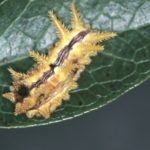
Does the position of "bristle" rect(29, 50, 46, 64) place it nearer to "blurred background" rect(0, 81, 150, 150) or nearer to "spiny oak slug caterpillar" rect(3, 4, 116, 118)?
"spiny oak slug caterpillar" rect(3, 4, 116, 118)

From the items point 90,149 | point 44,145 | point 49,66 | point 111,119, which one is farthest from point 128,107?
point 49,66

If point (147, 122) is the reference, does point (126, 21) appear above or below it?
above

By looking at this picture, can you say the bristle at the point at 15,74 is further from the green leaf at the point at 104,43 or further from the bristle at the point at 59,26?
the bristle at the point at 59,26

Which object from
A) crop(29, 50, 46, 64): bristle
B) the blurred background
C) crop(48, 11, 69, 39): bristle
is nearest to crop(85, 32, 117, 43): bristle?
crop(48, 11, 69, 39): bristle

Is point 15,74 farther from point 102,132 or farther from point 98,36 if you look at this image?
point 102,132

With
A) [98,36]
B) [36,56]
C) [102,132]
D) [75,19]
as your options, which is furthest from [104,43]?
[102,132]

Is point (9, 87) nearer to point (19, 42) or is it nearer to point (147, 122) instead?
point (19, 42)

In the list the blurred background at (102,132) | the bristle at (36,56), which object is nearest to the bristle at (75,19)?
the bristle at (36,56)
